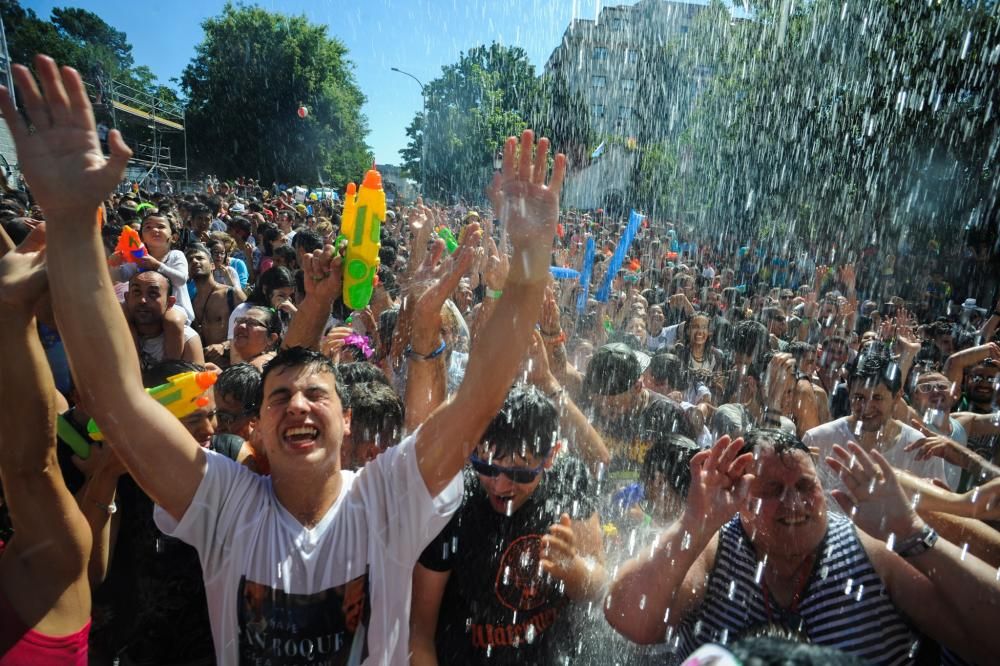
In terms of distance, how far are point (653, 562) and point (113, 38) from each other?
304ft

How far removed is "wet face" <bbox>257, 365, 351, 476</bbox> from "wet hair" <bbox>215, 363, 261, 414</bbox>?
39.5 inches

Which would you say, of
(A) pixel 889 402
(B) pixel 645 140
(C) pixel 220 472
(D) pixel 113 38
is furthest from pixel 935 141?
(D) pixel 113 38

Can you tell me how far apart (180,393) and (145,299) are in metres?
2.17

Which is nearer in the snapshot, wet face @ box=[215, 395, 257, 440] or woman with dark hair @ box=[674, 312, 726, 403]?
wet face @ box=[215, 395, 257, 440]

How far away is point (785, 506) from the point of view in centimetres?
210

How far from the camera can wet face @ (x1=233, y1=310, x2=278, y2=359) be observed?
403 cm

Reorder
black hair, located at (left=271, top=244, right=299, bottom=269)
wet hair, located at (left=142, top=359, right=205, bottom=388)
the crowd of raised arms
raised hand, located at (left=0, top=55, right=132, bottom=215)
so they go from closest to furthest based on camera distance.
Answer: raised hand, located at (left=0, top=55, right=132, bottom=215)
the crowd of raised arms
wet hair, located at (left=142, top=359, right=205, bottom=388)
black hair, located at (left=271, top=244, right=299, bottom=269)

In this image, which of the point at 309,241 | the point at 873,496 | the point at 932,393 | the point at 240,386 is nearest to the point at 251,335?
the point at 240,386

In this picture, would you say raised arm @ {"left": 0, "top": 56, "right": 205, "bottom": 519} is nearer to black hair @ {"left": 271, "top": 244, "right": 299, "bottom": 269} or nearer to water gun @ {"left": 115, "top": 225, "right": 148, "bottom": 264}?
water gun @ {"left": 115, "top": 225, "right": 148, "bottom": 264}

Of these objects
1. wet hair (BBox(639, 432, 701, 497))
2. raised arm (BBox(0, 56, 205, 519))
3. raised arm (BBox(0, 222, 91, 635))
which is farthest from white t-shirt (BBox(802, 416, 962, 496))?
raised arm (BBox(0, 222, 91, 635))

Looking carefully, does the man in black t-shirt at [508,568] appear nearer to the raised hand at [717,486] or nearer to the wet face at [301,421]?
the raised hand at [717,486]

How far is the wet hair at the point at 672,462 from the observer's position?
8.95ft

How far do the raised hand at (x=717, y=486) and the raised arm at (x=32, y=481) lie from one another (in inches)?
69.0

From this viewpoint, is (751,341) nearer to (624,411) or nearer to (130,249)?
(624,411)
